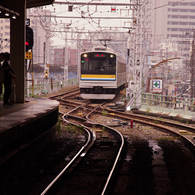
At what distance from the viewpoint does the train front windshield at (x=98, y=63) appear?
2092 centimetres

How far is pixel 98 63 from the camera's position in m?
20.9

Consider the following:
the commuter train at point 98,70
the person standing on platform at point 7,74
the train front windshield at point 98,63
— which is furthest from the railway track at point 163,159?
the train front windshield at point 98,63

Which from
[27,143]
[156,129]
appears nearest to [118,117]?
[156,129]

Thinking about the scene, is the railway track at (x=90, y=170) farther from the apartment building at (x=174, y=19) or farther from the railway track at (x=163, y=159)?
the apartment building at (x=174, y=19)

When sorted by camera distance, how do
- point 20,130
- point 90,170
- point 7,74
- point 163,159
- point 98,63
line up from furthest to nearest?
point 98,63 < point 7,74 < point 163,159 < point 20,130 < point 90,170

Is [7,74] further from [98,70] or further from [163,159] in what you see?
[98,70]

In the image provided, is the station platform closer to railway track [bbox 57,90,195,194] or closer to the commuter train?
railway track [bbox 57,90,195,194]

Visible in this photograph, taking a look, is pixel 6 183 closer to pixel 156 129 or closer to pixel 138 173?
pixel 138 173

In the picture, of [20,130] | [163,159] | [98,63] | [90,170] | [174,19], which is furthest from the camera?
[174,19]

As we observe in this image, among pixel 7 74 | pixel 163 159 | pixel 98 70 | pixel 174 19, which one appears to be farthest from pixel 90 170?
pixel 174 19

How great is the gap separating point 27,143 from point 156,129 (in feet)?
21.1

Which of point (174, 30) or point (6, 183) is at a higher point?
point (174, 30)

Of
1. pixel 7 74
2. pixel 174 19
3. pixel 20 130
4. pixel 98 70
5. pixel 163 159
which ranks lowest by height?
pixel 163 159

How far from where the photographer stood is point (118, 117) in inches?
610
